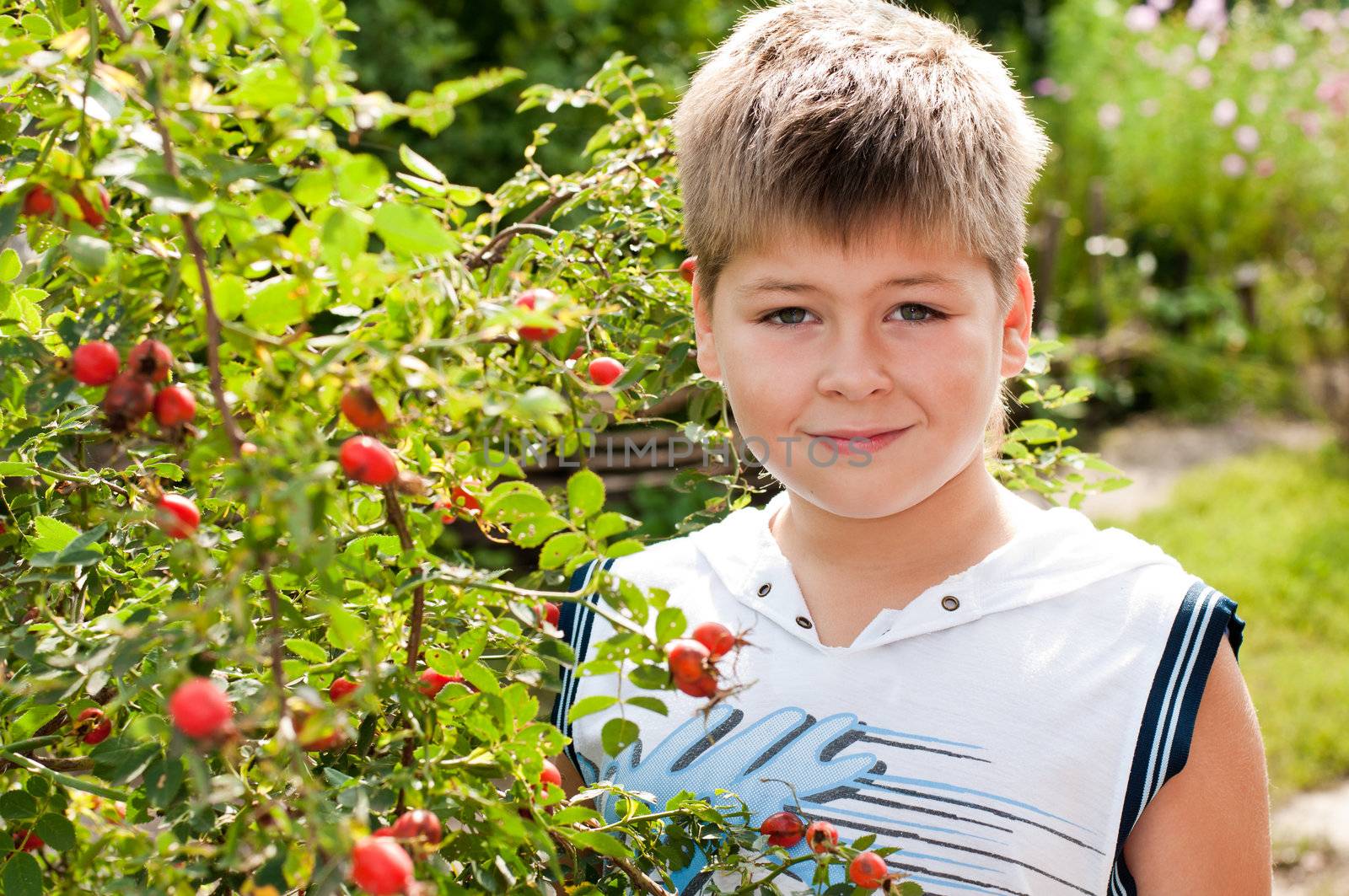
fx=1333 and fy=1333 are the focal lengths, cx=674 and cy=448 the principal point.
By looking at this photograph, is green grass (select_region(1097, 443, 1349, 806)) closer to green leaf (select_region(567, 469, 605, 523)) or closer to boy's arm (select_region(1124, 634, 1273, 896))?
boy's arm (select_region(1124, 634, 1273, 896))

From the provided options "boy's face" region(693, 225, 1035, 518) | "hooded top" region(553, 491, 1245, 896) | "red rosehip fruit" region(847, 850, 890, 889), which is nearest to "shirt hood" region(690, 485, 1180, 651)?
"hooded top" region(553, 491, 1245, 896)

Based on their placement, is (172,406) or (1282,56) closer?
(172,406)

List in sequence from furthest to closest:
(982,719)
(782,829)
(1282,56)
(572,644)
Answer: (1282,56) < (572,644) < (982,719) < (782,829)

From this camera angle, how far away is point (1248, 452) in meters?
5.20

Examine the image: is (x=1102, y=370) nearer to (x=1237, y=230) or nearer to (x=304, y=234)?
(x=1237, y=230)

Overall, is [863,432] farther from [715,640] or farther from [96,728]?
[96,728]

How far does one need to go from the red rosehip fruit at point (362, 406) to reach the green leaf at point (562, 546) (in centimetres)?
17

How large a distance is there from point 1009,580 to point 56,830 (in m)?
0.82

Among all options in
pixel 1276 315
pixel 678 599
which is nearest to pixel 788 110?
pixel 678 599

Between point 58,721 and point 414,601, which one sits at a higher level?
point 414,601

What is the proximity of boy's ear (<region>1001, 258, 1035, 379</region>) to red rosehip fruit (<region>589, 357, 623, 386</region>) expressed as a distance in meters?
0.45

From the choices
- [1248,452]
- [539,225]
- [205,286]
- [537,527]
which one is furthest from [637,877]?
[1248,452]

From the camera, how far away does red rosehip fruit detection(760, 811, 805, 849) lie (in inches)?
43.0

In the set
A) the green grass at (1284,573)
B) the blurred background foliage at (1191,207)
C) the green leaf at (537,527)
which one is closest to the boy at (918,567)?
the green leaf at (537,527)
